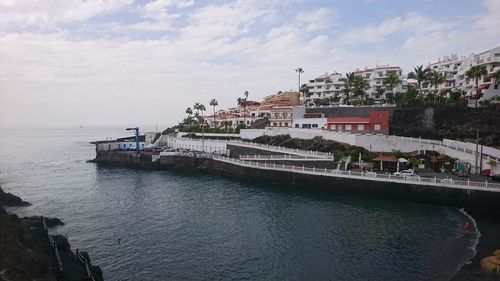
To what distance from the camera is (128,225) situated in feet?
130

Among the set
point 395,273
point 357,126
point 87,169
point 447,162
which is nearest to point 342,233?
point 395,273

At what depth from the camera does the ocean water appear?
27812 millimetres

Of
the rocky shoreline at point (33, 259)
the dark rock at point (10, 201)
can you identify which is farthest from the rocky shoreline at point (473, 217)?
the dark rock at point (10, 201)

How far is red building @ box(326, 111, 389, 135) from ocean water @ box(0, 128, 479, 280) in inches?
940

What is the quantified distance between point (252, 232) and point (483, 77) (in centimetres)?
7037

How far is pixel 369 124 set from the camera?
7219 cm

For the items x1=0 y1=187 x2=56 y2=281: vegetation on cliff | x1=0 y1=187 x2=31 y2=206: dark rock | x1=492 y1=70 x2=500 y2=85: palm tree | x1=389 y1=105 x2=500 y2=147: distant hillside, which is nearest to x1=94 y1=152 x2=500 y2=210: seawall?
x1=389 y1=105 x2=500 y2=147: distant hillside

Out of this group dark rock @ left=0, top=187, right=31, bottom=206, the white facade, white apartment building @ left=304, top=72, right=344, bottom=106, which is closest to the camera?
dark rock @ left=0, top=187, right=31, bottom=206

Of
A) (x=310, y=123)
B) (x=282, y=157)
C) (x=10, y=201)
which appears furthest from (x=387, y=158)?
(x=10, y=201)

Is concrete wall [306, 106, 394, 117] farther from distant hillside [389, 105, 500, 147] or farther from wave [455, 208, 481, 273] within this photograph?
wave [455, 208, 481, 273]

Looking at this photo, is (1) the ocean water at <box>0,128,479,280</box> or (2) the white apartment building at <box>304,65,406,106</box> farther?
(2) the white apartment building at <box>304,65,406,106</box>

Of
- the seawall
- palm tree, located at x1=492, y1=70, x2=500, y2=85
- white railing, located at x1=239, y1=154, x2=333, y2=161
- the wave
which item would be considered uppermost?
palm tree, located at x1=492, y1=70, x2=500, y2=85

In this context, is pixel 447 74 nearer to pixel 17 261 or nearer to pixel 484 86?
pixel 484 86

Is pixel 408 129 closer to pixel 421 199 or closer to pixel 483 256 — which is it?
pixel 421 199
